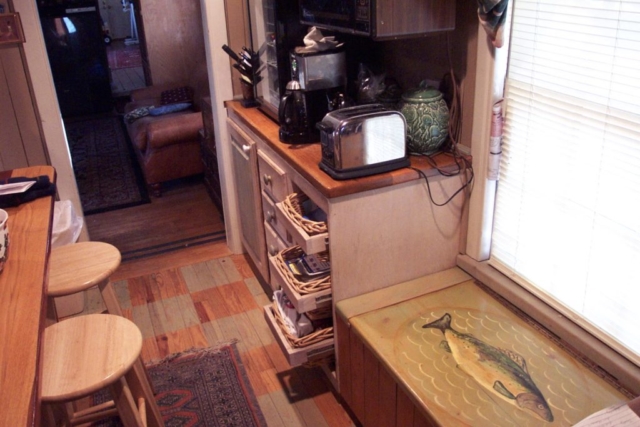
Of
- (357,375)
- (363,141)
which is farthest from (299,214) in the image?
(357,375)

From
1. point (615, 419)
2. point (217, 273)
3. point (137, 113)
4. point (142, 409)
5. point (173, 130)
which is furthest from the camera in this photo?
point (137, 113)

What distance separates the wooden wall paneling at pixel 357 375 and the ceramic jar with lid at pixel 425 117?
0.68 meters

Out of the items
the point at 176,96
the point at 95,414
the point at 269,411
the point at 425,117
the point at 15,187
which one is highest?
the point at 425,117

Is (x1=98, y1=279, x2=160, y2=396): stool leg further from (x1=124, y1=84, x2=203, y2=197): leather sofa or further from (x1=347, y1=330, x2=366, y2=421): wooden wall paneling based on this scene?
(x1=124, y1=84, x2=203, y2=197): leather sofa

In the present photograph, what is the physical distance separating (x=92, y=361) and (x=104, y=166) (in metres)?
4.01

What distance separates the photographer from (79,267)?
6.09ft

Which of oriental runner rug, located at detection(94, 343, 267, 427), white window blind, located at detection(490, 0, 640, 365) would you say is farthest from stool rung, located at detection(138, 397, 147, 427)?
white window blind, located at detection(490, 0, 640, 365)

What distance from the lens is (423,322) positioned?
176cm

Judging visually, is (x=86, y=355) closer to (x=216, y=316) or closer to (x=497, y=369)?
(x=497, y=369)

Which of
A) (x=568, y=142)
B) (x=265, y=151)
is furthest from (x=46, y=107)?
(x=568, y=142)

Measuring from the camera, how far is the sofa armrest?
4.20 m

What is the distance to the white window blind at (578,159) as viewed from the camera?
4.44ft

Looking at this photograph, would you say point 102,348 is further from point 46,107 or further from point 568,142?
point 46,107

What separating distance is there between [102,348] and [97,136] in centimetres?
503
